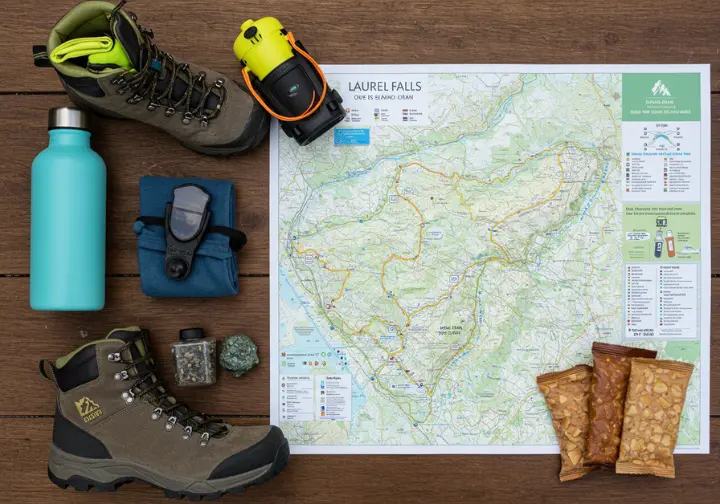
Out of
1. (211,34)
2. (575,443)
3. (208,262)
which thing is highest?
(211,34)

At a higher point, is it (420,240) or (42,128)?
(42,128)

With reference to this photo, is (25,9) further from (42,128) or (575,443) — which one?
(575,443)

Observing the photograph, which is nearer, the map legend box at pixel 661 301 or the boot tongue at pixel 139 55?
the boot tongue at pixel 139 55

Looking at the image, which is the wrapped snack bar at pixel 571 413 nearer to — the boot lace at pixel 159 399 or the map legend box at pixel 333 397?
the map legend box at pixel 333 397

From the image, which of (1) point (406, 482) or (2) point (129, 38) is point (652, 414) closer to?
(1) point (406, 482)

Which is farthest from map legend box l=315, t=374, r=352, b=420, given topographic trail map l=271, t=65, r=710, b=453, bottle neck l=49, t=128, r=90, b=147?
bottle neck l=49, t=128, r=90, b=147

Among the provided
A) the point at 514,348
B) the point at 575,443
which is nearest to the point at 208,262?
the point at 514,348

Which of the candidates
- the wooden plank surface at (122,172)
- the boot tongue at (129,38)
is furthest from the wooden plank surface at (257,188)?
the boot tongue at (129,38)
